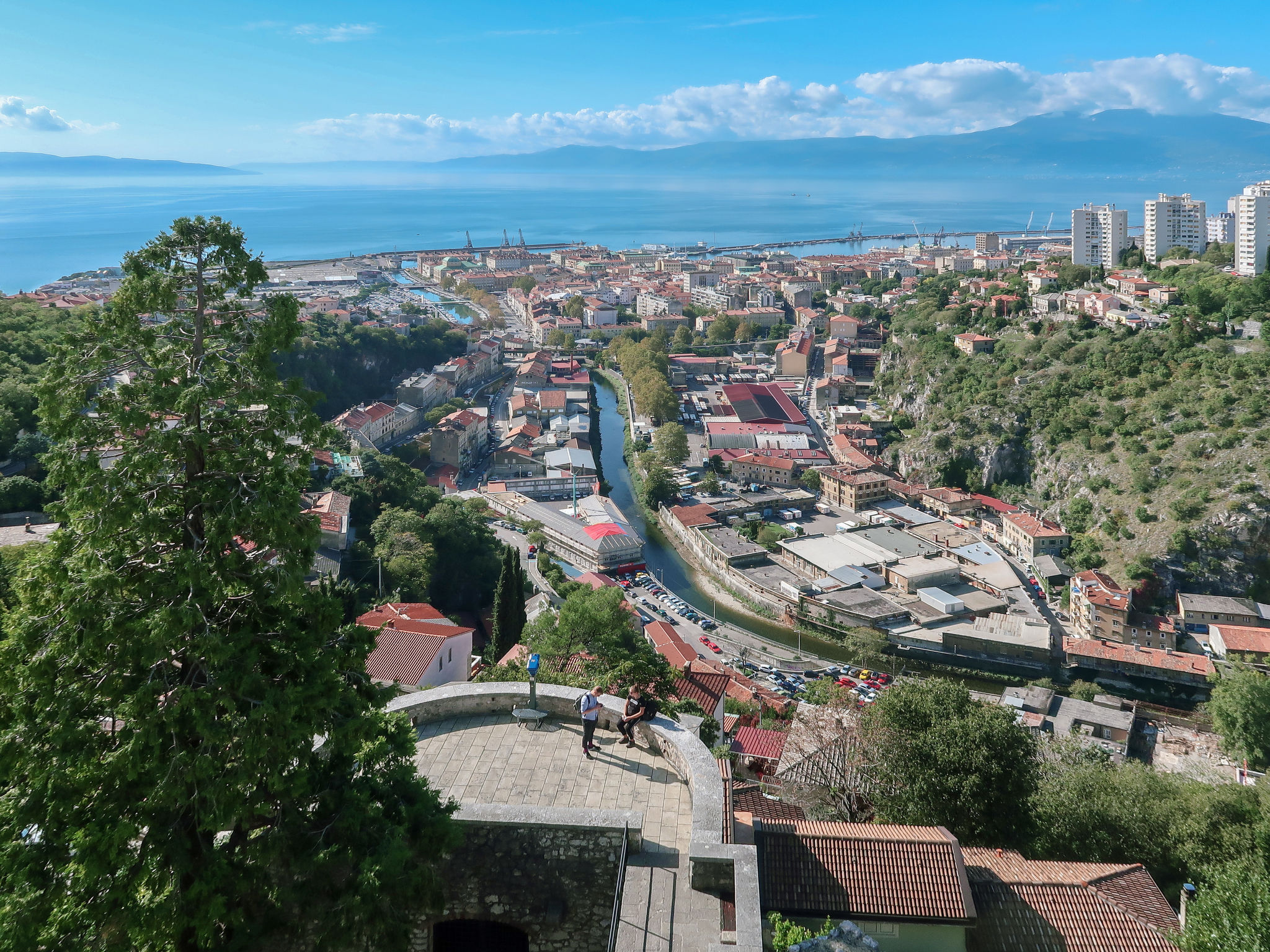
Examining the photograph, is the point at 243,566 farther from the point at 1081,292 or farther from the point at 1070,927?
the point at 1081,292

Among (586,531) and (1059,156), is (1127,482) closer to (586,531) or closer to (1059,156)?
(586,531)

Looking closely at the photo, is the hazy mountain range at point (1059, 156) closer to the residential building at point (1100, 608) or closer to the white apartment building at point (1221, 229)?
the white apartment building at point (1221, 229)

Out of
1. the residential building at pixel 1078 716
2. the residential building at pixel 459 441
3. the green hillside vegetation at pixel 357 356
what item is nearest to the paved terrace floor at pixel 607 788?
the residential building at pixel 1078 716

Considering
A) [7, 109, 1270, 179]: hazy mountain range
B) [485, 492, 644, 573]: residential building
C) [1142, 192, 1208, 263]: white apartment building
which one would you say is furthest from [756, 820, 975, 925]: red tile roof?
[7, 109, 1270, 179]: hazy mountain range

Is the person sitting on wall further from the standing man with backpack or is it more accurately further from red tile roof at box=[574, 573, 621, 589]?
red tile roof at box=[574, 573, 621, 589]

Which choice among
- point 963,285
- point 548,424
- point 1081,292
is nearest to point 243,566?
point 548,424

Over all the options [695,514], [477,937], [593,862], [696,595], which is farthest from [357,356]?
[593,862]
